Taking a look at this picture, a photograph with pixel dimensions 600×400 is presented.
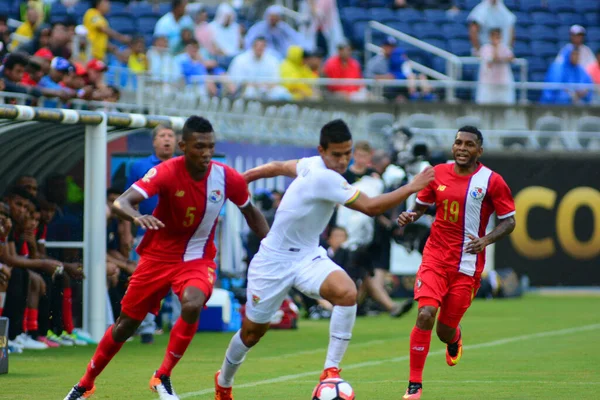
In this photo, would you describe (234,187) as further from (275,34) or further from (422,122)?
(275,34)

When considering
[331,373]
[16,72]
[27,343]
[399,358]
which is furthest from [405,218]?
[16,72]

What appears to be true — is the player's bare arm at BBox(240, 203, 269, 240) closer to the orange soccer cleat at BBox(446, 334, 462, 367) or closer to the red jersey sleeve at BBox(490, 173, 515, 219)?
the red jersey sleeve at BBox(490, 173, 515, 219)

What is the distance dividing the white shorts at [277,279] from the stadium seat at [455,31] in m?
19.0

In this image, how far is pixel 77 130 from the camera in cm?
1378

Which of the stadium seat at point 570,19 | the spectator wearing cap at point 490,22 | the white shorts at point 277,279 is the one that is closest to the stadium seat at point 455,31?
the spectator wearing cap at point 490,22

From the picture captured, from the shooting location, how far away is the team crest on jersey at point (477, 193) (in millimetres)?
10320

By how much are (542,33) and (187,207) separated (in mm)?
20364

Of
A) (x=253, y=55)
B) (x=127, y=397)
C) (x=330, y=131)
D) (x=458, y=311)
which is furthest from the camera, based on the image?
(x=253, y=55)

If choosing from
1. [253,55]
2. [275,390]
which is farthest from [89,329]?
[253,55]

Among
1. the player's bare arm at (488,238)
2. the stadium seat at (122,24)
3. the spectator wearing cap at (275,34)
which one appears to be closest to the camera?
the player's bare arm at (488,238)

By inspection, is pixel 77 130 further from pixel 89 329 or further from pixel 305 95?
pixel 305 95

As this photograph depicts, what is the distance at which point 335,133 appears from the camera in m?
8.89

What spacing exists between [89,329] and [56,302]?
1.91 feet

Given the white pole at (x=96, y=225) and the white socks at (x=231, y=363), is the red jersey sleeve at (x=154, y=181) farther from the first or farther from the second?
the white pole at (x=96, y=225)
